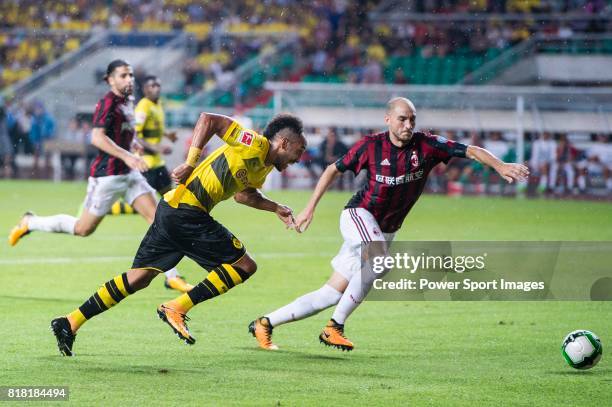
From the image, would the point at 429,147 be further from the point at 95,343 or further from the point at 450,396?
the point at 95,343

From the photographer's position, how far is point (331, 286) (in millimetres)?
8773

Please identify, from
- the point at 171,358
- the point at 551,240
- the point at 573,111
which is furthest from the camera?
the point at 573,111

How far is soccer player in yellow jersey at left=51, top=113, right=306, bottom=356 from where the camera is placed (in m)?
8.15

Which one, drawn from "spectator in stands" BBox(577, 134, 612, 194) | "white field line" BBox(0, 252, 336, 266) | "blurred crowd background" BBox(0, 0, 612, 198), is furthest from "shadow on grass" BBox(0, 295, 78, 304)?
"spectator in stands" BBox(577, 134, 612, 194)

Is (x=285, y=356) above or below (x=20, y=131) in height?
above

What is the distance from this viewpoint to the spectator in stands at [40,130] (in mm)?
36625

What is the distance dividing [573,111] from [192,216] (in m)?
24.4

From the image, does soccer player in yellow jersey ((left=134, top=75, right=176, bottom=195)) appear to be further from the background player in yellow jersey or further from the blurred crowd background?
the blurred crowd background

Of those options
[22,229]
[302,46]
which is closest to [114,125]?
[22,229]

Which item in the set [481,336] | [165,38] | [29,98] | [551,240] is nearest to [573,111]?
[551,240]

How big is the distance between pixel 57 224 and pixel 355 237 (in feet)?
16.3

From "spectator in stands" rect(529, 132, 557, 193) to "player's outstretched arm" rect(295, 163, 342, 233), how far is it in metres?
21.8

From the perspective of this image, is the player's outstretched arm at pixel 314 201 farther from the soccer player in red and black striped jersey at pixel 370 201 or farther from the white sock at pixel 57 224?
the white sock at pixel 57 224

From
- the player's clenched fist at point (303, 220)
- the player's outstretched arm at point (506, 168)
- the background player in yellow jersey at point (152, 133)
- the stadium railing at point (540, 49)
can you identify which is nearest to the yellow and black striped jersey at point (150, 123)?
the background player in yellow jersey at point (152, 133)
